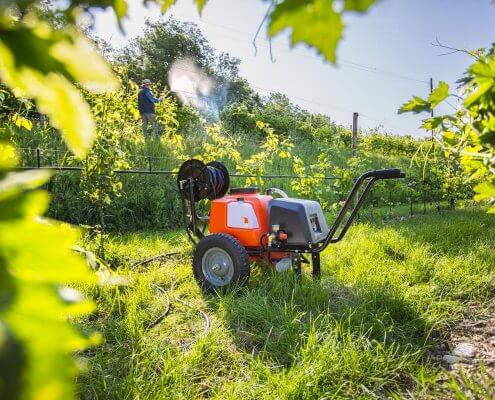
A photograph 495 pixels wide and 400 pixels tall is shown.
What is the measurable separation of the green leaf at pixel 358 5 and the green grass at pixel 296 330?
1.34 meters

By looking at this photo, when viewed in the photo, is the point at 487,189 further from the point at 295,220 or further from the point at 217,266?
the point at 217,266

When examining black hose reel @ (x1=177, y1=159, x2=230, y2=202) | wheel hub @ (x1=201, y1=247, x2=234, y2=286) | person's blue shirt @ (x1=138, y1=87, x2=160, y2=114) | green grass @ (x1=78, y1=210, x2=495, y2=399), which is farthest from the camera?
person's blue shirt @ (x1=138, y1=87, x2=160, y2=114)

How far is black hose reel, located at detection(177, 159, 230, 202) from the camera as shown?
315 centimetres

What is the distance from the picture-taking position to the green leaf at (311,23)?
1.17ft

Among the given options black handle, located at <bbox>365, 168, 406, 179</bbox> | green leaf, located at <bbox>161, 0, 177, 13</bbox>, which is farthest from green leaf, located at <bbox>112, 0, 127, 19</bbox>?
black handle, located at <bbox>365, 168, 406, 179</bbox>

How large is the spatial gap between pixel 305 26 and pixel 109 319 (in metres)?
2.39

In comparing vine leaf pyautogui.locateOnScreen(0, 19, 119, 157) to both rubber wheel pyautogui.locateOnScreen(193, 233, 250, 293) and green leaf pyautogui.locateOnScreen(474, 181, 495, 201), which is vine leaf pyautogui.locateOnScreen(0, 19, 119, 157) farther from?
rubber wheel pyautogui.locateOnScreen(193, 233, 250, 293)

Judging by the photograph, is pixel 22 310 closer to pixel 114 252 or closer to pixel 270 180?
pixel 114 252

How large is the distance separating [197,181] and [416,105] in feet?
7.38

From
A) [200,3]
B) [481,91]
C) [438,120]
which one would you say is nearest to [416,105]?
[438,120]

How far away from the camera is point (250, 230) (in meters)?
2.99

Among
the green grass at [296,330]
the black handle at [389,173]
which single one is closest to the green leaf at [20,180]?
the green grass at [296,330]

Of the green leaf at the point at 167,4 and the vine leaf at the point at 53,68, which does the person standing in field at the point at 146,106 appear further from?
the vine leaf at the point at 53,68

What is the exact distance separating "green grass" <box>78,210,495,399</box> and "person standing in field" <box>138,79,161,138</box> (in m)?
5.05
